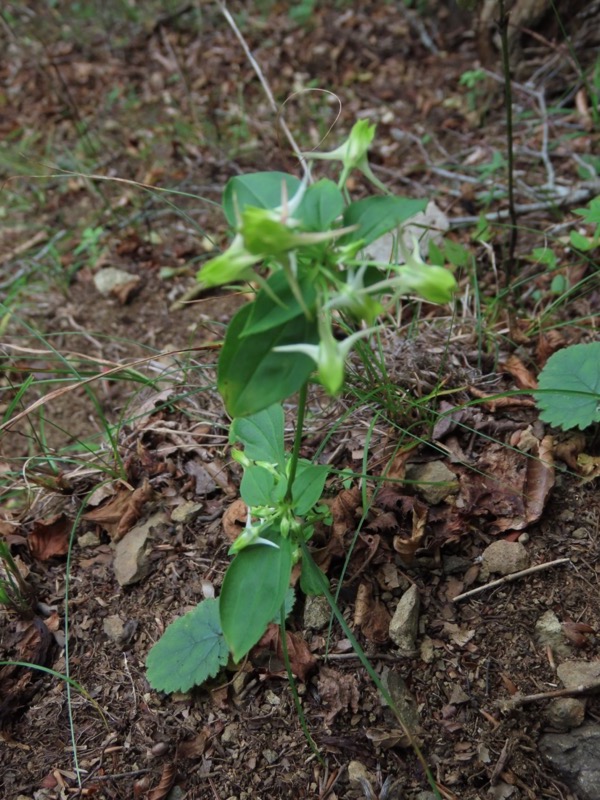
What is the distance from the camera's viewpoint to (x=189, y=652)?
4.71 feet

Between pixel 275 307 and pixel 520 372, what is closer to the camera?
pixel 275 307

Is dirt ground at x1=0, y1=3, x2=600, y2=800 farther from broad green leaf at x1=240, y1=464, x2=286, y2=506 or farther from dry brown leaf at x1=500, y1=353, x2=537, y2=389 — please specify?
broad green leaf at x1=240, y1=464, x2=286, y2=506

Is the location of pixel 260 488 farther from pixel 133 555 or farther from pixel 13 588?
pixel 13 588

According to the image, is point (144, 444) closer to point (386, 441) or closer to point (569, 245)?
point (386, 441)

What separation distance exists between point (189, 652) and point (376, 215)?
1.04 metres

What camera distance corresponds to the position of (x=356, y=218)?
1.03 m

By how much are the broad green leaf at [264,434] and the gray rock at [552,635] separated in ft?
2.24

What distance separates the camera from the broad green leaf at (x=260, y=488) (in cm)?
135

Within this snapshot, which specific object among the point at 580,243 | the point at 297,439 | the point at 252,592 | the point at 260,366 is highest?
the point at 260,366

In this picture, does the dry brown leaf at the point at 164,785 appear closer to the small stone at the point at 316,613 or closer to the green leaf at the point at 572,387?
the small stone at the point at 316,613

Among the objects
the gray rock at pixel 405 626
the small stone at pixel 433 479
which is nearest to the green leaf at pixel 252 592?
the gray rock at pixel 405 626

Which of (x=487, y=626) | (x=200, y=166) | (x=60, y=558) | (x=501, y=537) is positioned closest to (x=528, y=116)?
(x=200, y=166)

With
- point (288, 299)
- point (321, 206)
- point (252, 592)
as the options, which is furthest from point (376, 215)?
point (252, 592)

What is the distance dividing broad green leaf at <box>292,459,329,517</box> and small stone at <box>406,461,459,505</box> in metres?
0.32
